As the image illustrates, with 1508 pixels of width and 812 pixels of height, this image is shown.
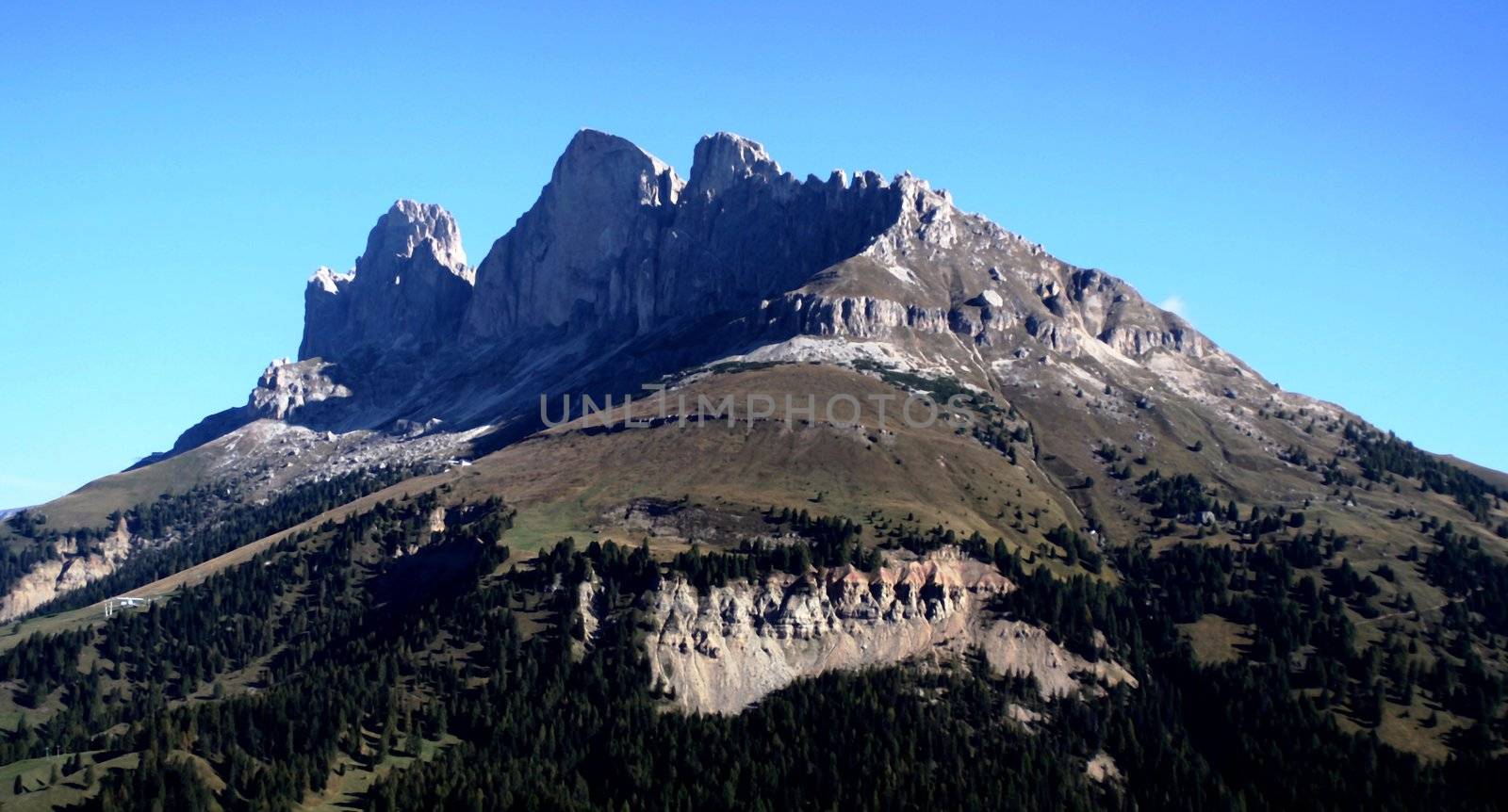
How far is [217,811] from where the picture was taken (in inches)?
7721

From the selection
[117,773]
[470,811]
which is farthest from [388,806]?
[117,773]

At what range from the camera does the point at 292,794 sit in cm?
19900

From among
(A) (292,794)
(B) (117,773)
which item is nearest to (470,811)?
(A) (292,794)

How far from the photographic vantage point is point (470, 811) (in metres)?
197

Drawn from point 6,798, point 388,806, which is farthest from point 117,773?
point 388,806

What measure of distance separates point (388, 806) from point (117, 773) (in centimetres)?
3632

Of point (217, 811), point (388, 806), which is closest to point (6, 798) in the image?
point (217, 811)

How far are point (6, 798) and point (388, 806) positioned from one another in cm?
4778

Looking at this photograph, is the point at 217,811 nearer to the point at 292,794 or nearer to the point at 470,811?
the point at 292,794

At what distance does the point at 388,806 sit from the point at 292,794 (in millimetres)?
13520

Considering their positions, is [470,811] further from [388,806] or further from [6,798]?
[6,798]

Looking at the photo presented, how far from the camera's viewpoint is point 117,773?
654 ft

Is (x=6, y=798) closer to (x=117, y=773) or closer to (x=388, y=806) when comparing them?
(x=117, y=773)

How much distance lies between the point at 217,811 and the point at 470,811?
32.2 metres
